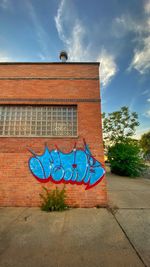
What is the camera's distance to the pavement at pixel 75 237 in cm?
221

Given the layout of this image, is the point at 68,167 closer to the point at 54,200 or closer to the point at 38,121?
A: the point at 54,200

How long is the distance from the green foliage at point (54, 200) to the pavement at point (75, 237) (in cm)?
23

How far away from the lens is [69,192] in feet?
15.2

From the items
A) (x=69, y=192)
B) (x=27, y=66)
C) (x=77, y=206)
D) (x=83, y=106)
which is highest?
(x=27, y=66)

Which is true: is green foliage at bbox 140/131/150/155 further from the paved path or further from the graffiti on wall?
the graffiti on wall

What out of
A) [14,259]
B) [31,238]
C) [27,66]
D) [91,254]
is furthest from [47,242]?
[27,66]

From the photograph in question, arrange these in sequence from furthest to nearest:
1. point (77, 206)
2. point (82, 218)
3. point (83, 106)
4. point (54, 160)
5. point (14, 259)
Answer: point (83, 106) < point (54, 160) < point (77, 206) < point (82, 218) < point (14, 259)

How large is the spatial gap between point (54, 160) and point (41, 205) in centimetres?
164

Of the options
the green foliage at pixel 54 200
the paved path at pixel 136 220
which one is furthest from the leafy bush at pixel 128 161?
the green foliage at pixel 54 200

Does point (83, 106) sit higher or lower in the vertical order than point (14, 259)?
higher

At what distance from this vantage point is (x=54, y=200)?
4391 millimetres

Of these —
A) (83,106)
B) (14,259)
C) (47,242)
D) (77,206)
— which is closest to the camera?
(14,259)

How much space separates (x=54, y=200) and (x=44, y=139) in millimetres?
2217

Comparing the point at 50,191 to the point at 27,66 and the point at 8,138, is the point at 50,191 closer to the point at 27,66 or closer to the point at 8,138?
the point at 8,138
